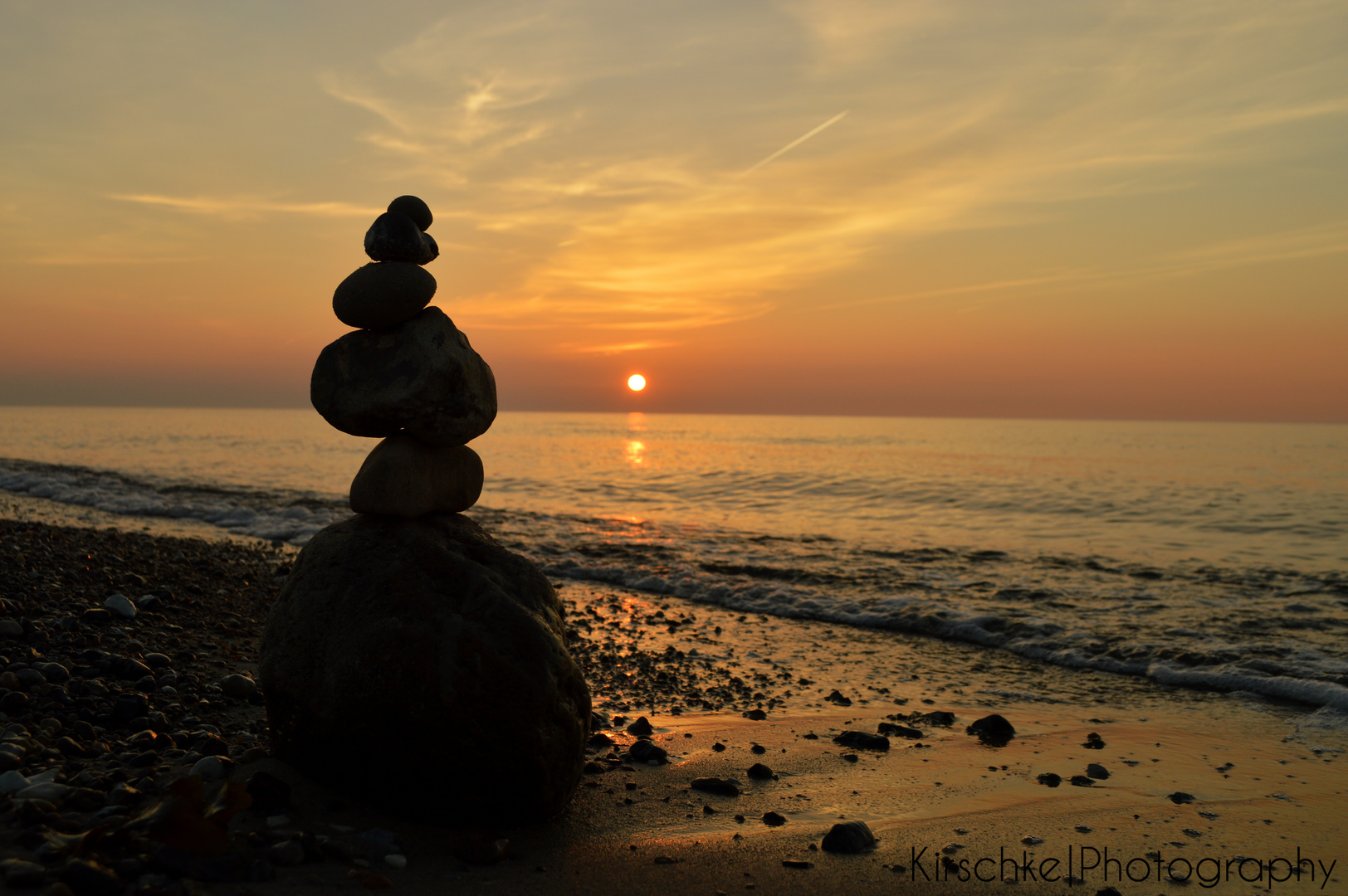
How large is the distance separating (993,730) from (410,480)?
5.20 m

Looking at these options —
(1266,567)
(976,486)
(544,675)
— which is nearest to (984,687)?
(544,675)

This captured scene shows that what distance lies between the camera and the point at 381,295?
520 centimetres

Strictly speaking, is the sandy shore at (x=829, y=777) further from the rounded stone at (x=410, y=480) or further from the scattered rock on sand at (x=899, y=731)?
the rounded stone at (x=410, y=480)

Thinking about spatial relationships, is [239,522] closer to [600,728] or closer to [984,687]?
[600,728]

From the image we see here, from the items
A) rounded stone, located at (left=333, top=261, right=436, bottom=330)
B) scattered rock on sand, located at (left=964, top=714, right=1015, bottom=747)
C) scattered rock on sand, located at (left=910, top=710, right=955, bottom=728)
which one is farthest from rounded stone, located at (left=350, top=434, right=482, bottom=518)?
scattered rock on sand, located at (left=964, top=714, right=1015, bottom=747)

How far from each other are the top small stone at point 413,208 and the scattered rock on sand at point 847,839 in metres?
4.77

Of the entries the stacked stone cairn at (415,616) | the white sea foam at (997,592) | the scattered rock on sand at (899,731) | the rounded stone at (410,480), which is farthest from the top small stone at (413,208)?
the white sea foam at (997,592)

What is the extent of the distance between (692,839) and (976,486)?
1204 inches

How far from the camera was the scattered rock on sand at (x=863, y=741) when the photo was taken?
6.36 meters

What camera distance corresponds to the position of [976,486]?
3250cm

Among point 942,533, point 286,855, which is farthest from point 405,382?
point 942,533

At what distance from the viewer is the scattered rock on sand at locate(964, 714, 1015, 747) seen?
263 inches

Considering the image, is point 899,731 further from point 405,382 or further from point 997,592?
point 997,592

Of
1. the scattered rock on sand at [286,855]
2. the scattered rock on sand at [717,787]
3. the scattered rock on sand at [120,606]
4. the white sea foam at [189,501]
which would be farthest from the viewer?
the white sea foam at [189,501]
